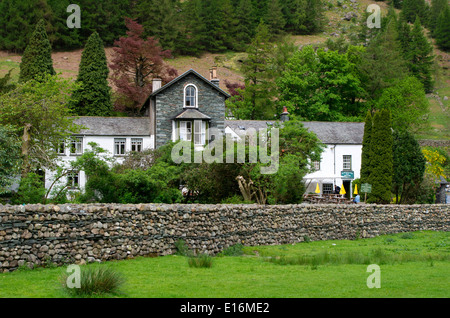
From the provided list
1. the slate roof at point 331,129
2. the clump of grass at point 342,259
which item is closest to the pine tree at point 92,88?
the slate roof at point 331,129

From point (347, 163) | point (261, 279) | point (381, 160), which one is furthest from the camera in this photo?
point (347, 163)

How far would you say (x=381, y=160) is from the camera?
33.3m

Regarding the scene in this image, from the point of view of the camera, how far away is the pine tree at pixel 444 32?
397 feet

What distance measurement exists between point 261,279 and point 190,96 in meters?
31.5

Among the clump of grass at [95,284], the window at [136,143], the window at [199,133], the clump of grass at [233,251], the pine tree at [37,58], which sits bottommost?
the clump of grass at [233,251]

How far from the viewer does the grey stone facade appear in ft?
132

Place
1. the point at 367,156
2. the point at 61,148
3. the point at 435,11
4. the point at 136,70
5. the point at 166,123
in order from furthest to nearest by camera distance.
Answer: the point at 435,11, the point at 136,70, the point at 166,123, the point at 61,148, the point at 367,156

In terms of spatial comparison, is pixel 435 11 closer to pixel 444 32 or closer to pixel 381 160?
pixel 444 32

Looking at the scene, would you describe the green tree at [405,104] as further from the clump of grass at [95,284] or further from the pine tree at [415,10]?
the pine tree at [415,10]

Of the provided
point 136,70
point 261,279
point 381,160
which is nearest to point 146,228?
point 261,279

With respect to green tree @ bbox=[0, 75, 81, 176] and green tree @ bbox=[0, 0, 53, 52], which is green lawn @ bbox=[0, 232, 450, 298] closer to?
green tree @ bbox=[0, 75, 81, 176]

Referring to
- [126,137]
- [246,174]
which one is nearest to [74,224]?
[246,174]

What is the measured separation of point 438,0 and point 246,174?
15117 cm

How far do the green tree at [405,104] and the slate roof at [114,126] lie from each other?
33.9m
